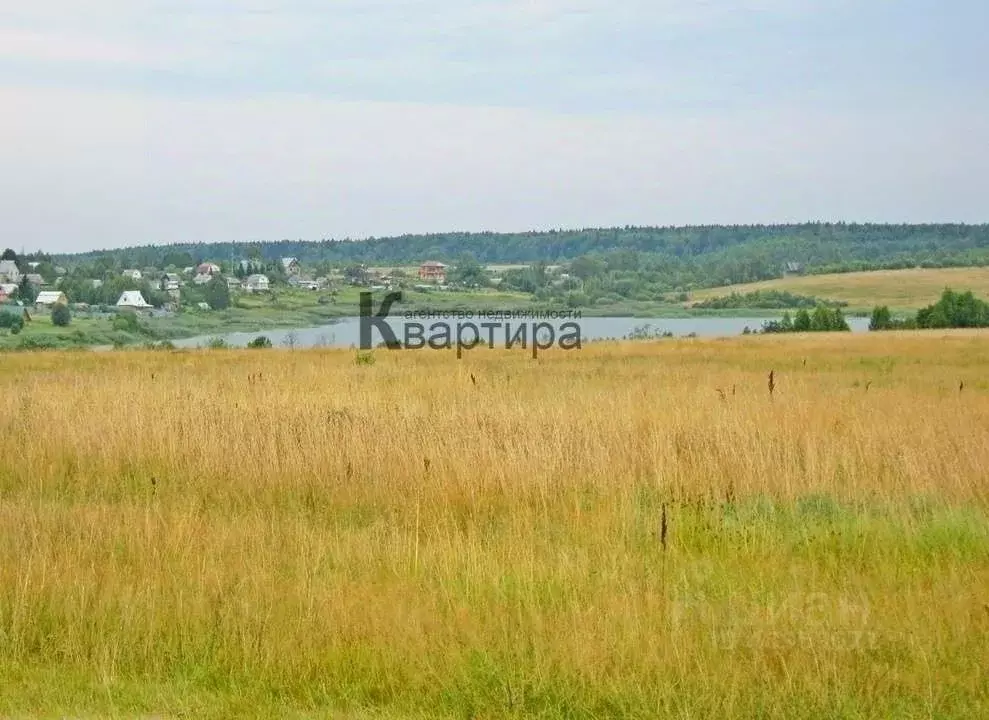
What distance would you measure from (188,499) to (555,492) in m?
2.89

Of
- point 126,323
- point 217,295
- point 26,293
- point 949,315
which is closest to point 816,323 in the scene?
point 949,315

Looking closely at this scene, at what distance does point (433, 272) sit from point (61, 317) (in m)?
43.9

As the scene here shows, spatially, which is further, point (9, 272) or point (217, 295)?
point (217, 295)

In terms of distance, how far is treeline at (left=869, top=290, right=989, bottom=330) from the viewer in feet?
202

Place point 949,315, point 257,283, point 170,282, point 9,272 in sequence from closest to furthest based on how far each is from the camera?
point 949,315 < point 9,272 < point 170,282 < point 257,283

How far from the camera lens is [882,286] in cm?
11038

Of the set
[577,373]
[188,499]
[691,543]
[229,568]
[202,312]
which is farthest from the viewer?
[202,312]

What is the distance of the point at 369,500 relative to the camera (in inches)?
332

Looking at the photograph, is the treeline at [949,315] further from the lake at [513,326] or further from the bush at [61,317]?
the bush at [61,317]

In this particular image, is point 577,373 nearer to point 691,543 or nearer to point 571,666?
point 691,543

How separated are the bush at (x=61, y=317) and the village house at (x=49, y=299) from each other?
8.36ft

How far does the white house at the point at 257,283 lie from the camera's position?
80.6 m

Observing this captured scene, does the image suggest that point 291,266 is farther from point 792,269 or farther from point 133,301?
point 792,269

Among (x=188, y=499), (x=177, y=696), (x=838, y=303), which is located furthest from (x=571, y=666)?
(x=838, y=303)
